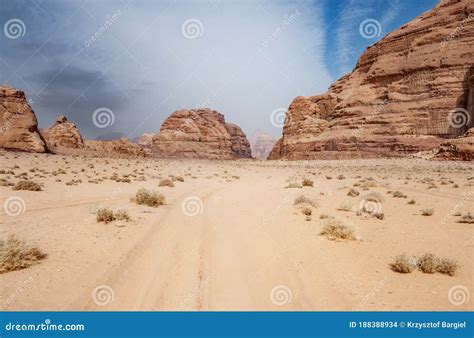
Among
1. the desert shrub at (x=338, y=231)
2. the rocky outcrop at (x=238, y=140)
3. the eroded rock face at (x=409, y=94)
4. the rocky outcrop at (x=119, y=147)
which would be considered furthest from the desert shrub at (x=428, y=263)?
the rocky outcrop at (x=238, y=140)

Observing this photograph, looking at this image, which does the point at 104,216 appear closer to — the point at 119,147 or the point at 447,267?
the point at 447,267

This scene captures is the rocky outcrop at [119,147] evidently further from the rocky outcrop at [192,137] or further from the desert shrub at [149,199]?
the rocky outcrop at [192,137]

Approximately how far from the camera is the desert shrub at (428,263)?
4.63 m

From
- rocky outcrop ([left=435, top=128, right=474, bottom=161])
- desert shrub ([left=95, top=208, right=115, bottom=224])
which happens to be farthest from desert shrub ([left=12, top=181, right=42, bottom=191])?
rocky outcrop ([left=435, top=128, right=474, bottom=161])

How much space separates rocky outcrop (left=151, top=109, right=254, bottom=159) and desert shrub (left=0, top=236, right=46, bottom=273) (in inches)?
4626

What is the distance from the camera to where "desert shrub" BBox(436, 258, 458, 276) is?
15.0 feet

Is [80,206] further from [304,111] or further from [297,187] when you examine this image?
[304,111]

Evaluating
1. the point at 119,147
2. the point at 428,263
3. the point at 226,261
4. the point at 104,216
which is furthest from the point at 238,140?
the point at 428,263

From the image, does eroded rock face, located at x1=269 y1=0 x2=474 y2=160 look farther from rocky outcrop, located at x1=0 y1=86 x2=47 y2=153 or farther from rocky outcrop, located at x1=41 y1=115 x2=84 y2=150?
rocky outcrop, located at x1=0 y1=86 x2=47 y2=153

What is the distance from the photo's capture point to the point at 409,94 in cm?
5456

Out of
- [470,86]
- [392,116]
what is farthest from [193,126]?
[470,86]

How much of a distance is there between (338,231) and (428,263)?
198 centimetres

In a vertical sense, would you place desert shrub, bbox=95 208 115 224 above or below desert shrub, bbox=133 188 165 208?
below
